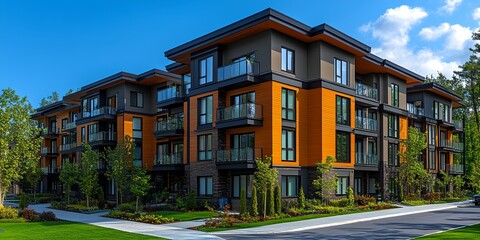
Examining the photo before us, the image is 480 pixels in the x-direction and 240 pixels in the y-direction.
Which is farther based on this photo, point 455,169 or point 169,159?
point 455,169

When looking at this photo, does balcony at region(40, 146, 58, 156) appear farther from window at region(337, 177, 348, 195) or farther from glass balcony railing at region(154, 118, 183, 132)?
window at region(337, 177, 348, 195)

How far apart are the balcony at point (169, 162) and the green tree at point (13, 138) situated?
10287 millimetres

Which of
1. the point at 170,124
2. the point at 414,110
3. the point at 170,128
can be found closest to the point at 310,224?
the point at 170,128

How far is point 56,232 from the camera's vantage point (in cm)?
2125

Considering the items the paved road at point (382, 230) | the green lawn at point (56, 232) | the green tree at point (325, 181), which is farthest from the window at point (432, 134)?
the green lawn at point (56, 232)

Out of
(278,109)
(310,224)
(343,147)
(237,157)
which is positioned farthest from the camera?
(343,147)

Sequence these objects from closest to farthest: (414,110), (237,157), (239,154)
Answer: (239,154), (237,157), (414,110)

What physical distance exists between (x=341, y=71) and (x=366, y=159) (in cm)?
779

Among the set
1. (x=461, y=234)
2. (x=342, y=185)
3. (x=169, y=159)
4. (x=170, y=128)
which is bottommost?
(x=461, y=234)

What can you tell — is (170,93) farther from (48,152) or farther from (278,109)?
(48,152)

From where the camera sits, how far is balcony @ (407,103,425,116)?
44.7 meters

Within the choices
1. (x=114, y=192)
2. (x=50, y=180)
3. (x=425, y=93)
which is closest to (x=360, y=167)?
(x=425, y=93)

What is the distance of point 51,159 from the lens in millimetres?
63625

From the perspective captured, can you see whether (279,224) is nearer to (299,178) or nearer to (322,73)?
(299,178)
